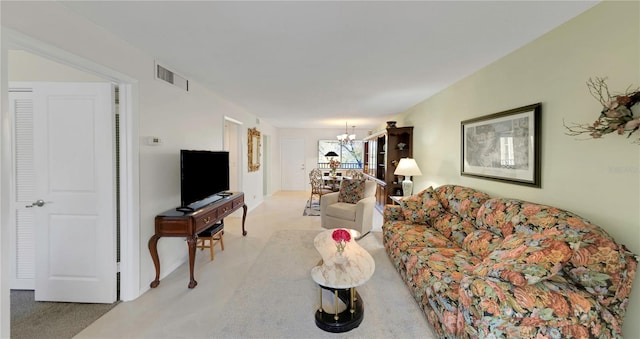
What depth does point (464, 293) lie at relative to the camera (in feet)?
5.06

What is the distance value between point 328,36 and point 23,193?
323 cm

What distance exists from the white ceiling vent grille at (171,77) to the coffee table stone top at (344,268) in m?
2.53

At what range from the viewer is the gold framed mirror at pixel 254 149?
6.09m

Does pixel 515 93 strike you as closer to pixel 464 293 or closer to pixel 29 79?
pixel 464 293

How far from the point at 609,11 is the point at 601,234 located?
1.42 meters

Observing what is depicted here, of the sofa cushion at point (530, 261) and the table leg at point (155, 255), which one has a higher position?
the sofa cushion at point (530, 261)

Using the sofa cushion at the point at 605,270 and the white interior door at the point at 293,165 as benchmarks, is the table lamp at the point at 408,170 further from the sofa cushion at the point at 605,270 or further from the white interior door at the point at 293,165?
the white interior door at the point at 293,165

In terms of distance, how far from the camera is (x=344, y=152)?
31.3 ft

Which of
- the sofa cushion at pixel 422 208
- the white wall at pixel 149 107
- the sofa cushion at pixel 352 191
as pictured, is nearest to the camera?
the white wall at pixel 149 107

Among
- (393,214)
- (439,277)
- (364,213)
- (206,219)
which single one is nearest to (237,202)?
(206,219)

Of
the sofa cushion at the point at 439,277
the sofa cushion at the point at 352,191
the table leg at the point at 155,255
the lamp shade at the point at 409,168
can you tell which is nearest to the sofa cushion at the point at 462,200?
the sofa cushion at the point at 439,277

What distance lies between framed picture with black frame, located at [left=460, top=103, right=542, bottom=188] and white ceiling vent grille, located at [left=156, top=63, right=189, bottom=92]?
11.8 feet

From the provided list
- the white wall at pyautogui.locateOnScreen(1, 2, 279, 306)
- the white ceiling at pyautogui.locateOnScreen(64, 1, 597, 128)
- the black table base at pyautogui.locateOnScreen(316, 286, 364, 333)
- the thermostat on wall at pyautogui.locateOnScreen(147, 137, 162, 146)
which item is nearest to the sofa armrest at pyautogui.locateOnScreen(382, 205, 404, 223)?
the black table base at pyautogui.locateOnScreen(316, 286, 364, 333)

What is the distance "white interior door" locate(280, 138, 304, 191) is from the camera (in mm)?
9430
